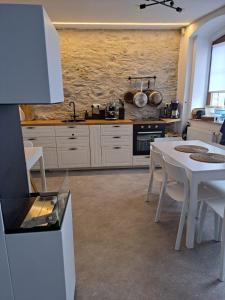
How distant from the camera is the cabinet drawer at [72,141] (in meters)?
3.97

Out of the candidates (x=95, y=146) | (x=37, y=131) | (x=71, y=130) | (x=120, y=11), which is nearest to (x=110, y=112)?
(x=95, y=146)

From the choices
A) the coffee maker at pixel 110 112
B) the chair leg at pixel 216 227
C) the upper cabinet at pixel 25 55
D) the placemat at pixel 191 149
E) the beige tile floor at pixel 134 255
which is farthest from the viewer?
the coffee maker at pixel 110 112

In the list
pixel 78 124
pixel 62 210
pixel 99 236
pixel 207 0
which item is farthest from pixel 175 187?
pixel 207 0

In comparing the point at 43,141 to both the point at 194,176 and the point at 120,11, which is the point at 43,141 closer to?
the point at 120,11

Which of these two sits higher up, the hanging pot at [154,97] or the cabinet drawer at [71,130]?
the hanging pot at [154,97]

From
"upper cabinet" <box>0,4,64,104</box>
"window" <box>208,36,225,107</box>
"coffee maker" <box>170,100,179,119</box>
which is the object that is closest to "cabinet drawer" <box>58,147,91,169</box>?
"coffee maker" <box>170,100,179,119</box>

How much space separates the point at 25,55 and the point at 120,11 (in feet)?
9.35

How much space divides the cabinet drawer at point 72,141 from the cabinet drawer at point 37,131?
18 cm

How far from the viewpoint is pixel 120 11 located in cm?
324

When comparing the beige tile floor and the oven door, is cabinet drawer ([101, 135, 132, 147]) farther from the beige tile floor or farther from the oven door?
the beige tile floor

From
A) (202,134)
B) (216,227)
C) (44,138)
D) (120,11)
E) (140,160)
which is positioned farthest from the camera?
(140,160)

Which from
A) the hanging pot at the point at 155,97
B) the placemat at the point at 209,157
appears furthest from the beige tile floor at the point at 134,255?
the hanging pot at the point at 155,97

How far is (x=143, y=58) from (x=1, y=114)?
3.61m

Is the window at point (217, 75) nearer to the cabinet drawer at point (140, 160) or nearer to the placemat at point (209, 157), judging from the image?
the cabinet drawer at point (140, 160)
